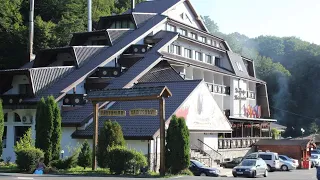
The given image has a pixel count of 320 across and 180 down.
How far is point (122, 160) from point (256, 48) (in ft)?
366

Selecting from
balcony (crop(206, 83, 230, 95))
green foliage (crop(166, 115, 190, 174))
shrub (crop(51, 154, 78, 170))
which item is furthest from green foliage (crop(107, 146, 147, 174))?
balcony (crop(206, 83, 230, 95))

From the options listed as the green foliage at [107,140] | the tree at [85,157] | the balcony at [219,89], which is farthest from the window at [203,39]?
the green foliage at [107,140]

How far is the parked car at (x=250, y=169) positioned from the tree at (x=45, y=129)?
12184 millimetres

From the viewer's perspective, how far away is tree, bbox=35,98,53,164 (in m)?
27.2

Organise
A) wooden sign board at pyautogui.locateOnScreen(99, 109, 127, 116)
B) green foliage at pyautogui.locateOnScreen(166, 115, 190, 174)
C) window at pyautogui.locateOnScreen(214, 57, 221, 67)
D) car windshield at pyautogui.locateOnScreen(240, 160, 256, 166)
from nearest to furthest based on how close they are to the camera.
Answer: green foliage at pyautogui.locateOnScreen(166, 115, 190, 174) → wooden sign board at pyautogui.locateOnScreen(99, 109, 127, 116) → car windshield at pyautogui.locateOnScreen(240, 160, 256, 166) → window at pyautogui.locateOnScreen(214, 57, 221, 67)

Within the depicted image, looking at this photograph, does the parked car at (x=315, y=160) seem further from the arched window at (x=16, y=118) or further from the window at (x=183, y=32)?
the arched window at (x=16, y=118)

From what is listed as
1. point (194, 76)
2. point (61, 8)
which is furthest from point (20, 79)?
point (61, 8)

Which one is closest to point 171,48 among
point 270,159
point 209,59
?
point 209,59

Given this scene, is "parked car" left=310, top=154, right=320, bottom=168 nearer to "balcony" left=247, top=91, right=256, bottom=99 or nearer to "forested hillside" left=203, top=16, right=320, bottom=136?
"balcony" left=247, top=91, right=256, bottom=99

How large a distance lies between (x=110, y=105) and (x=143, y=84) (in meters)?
4.07

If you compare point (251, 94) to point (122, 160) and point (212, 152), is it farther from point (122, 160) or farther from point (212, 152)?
point (122, 160)

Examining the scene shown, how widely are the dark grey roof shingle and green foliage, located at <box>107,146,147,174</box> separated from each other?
17.8 feet

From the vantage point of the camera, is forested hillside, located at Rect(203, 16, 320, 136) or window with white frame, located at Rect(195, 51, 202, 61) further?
forested hillside, located at Rect(203, 16, 320, 136)

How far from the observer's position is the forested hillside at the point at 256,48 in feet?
192
